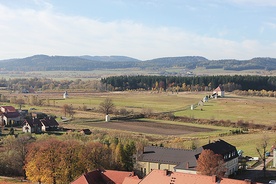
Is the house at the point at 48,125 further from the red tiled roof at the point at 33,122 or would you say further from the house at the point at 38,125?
the red tiled roof at the point at 33,122

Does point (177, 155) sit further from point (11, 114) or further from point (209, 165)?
point (11, 114)

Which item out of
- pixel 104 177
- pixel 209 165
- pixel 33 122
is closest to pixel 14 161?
pixel 104 177

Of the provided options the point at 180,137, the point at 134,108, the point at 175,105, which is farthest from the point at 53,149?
the point at 175,105

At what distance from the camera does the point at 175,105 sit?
363ft

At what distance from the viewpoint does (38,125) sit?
239ft

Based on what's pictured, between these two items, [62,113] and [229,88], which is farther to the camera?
[229,88]

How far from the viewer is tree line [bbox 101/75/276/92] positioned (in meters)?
149

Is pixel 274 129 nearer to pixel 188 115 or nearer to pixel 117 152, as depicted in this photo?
pixel 188 115

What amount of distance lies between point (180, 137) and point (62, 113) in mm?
37553

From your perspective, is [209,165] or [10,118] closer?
[209,165]

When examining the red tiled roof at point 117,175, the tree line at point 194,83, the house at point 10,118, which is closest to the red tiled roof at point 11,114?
the house at point 10,118

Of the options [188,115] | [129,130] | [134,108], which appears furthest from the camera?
[134,108]

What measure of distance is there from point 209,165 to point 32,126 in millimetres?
42089

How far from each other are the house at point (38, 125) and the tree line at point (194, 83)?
8701 centimetres
